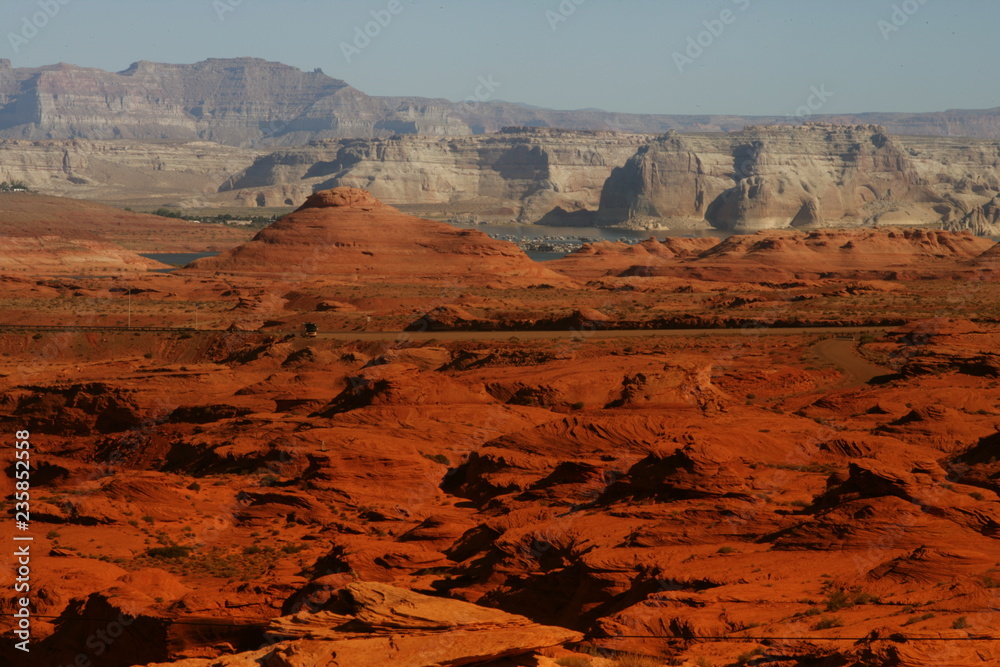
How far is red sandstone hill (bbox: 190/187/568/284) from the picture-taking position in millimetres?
97312

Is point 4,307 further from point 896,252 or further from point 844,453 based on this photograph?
point 896,252

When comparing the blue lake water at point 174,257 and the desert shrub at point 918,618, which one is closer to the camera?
the desert shrub at point 918,618

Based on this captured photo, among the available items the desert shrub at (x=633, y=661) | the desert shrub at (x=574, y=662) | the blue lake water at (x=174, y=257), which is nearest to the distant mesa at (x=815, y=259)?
the blue lake water at (x=174, y=257)

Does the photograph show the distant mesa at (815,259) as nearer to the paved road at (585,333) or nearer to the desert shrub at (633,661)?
the paved road at (585,333)

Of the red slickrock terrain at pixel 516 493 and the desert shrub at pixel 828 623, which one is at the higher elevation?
the desert shrub at pixel 828 623

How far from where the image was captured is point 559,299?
7825 cm

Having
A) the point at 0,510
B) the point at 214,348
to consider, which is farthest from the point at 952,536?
the point at 214,348

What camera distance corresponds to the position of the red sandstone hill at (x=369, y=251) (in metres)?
Result: 97.3

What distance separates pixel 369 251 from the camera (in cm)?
→ 10056

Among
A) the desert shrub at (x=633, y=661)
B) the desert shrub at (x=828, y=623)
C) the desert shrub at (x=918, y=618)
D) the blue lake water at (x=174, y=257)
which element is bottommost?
the blue lake water at (x=174, y=257)

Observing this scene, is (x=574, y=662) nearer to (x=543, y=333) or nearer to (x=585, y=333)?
(x=543, y=333)

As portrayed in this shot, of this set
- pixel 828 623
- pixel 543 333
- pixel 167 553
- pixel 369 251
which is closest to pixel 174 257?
pixel 369 251

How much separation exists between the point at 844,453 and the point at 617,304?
48.1 m

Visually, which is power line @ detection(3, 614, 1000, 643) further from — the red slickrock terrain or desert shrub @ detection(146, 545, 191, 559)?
desert shrub @ detection(146, 545, 191, 559)
